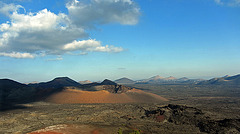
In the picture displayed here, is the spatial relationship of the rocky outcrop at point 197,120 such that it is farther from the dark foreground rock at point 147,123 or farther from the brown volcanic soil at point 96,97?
the brown volcanic soil at point 96,97

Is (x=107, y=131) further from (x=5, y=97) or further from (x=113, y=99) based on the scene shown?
(x=5, y=97)

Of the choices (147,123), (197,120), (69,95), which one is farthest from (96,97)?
(197,120)

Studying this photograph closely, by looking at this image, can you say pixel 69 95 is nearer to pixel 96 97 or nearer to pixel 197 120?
pixel 96 97

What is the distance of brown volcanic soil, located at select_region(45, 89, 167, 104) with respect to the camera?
6381 centimetres

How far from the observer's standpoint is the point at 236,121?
28.5 metres

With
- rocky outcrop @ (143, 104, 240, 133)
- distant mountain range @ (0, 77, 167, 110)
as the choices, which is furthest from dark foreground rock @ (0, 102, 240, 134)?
distant mountain range @ (0, 77, 167, 110)

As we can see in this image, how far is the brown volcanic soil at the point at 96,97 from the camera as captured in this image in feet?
209

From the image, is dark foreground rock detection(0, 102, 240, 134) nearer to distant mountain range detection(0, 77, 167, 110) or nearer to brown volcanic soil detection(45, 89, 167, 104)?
brown volcanic soil detection(45, 89, 167, 104)

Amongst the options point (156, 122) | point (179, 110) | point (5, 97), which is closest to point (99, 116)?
point (156, 122)

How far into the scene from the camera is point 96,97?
219 ft

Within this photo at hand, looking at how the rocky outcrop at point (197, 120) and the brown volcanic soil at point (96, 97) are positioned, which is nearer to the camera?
the rocky outcrop at point (197, 120)

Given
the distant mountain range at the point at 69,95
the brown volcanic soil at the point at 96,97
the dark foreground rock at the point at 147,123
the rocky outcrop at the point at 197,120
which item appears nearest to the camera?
the rocky outcrop at the point at 197,120

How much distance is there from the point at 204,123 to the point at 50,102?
5033cm

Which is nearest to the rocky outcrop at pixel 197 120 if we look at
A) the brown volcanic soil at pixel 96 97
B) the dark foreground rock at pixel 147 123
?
the dark foreground rock at pixel 147 123
